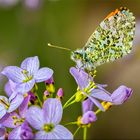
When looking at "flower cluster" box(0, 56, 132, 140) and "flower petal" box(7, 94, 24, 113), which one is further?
"flower petal" box(7, 94, 24, 113)

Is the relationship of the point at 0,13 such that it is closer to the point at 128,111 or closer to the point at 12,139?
the point at 128,111

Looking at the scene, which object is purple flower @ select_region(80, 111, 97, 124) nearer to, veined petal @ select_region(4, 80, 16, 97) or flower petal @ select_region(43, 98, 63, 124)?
flower petal @ select_region(43, 98, 63, 124)

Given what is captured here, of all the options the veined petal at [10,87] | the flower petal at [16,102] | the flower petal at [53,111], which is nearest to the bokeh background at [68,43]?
the veined petal at [10,87]

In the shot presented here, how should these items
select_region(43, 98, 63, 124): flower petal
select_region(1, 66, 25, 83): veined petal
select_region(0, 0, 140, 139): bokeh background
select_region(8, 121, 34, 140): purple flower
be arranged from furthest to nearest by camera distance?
select_region(0, 0, 140, 139): bokeh background, select_region(1, 66, 25, 83): veined petal, select_region(43, 98, 63, 124): flower petal, select_region(8, 121, 34, 140): purple flower

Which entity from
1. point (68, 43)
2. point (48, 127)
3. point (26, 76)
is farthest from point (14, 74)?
point (68, 43)

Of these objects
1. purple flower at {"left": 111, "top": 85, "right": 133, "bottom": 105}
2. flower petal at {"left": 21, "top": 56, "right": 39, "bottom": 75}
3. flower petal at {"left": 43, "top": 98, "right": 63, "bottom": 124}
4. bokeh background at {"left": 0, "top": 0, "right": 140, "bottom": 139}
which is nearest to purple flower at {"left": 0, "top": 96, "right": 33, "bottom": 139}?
flower petal at {"left": 43, "top": 98, "right": 63, "bottom": 124}

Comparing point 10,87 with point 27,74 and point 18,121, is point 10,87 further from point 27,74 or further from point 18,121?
point 18,121
